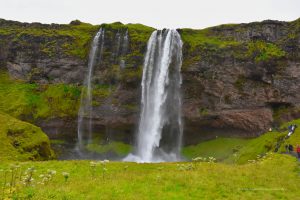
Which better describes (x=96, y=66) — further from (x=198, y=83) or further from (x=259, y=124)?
(x=259, y=124)

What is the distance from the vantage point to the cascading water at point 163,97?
73.0 meters

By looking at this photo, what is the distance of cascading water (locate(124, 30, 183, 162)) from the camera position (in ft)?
240

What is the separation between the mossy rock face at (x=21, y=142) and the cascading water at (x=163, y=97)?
2986 cm

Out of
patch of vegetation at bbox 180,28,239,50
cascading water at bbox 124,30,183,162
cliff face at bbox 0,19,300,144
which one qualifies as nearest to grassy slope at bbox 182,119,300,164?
cliff face at bbox 0,19,300,144

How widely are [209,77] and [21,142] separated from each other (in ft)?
139

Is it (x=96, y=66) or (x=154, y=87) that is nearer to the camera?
(x=154, y=87)

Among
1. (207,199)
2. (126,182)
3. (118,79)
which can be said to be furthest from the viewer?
(118,79)

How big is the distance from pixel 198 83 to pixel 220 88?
4.47 m

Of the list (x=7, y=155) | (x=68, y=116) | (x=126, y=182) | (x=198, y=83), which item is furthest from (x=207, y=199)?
(x=68, y=116)

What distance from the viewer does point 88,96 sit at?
262ft

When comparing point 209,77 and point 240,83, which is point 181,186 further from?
point 240,83

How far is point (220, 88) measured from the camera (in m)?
73.2

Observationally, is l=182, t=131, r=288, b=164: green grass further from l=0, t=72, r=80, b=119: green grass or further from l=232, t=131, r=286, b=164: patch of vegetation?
l=0, t=72, r=80, b=119: green grass

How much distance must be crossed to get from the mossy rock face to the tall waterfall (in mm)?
32169
